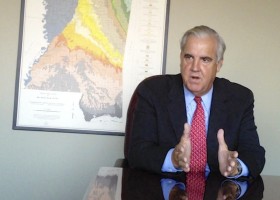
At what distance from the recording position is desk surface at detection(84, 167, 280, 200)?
124 cm

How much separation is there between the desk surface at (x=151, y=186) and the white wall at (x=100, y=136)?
1319mm

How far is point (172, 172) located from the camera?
171 cm

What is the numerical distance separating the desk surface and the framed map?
1.32 meters

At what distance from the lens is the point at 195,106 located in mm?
2186

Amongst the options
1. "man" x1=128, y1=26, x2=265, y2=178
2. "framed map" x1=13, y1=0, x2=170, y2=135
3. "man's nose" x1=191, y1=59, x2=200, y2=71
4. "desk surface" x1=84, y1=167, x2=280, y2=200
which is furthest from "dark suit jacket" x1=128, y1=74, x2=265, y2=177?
"framed map" x1=13, y1=0, x2=170, y2=135

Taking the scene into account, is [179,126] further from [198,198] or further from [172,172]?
[198,198]

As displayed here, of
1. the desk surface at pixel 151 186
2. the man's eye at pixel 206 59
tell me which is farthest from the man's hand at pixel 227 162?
the man's eye at pixel 206 59

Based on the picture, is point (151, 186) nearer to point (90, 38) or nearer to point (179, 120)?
point (179, 120)

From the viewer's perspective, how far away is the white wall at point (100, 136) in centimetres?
290

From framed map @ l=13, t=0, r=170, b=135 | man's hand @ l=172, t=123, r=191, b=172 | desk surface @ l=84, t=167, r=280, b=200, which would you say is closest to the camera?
desk surface @ l=84, t=167, r=280, b=200

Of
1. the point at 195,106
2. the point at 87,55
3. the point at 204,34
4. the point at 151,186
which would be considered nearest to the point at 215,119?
the point at 195,106

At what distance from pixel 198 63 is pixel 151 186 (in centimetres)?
96

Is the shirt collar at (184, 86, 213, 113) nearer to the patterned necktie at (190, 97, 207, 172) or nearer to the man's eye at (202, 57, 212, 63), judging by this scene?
the patterned necktie at (190, 97, 207, 172)

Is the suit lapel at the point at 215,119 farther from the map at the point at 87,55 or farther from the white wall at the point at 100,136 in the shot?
the map at the point at 87,55
